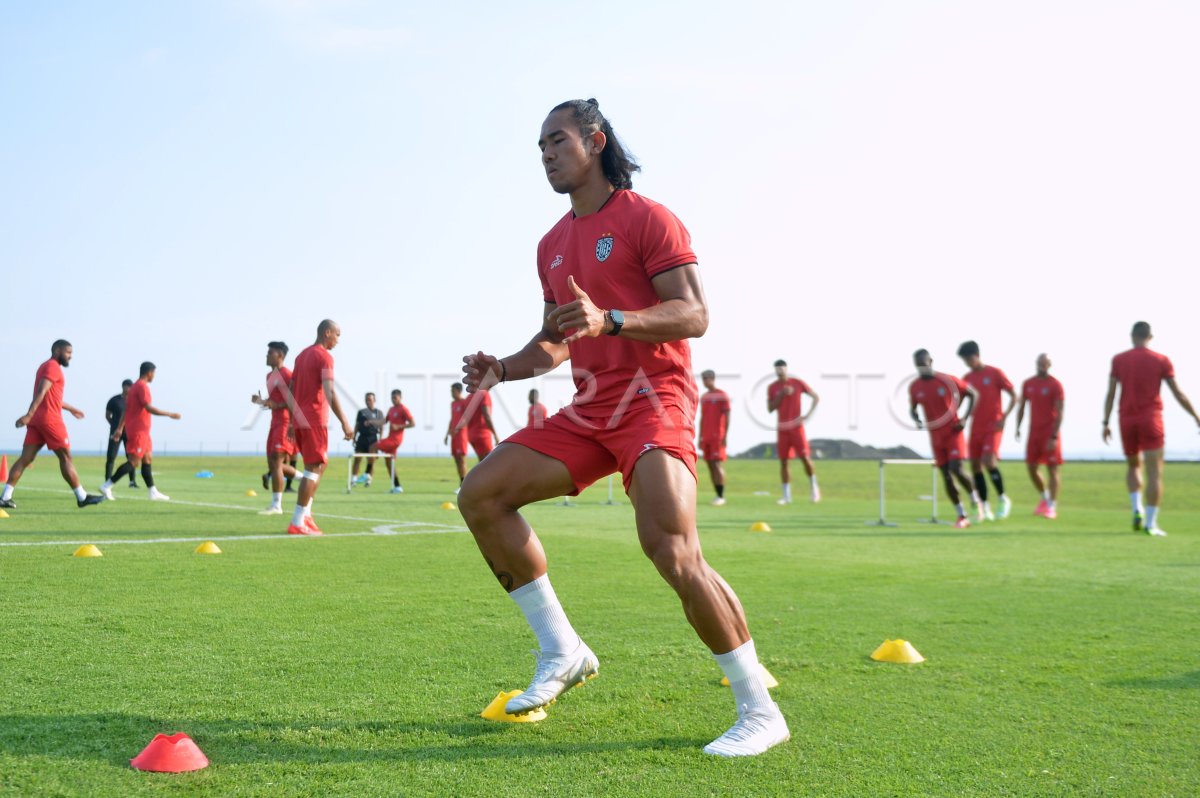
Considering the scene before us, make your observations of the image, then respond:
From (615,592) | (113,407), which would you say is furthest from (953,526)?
(113,407)

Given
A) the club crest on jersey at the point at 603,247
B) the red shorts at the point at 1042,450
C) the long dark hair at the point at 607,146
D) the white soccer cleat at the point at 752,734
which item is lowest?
the white soccer cleat at the point at 752,734

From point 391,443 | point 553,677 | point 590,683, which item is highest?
point 391,443

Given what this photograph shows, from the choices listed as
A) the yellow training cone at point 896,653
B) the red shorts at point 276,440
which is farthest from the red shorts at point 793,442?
the yellow training cone at point 896,653

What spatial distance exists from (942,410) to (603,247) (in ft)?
38.6

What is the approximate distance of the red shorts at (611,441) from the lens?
3.55 m

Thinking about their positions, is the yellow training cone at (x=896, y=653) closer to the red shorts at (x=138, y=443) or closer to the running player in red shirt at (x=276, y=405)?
the running player in red shirt at (x=276, y=405)

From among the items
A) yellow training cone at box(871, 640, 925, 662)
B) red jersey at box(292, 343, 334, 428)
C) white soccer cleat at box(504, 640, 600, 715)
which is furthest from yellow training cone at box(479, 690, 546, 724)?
red jersey at box(292, 343, 334, 428)

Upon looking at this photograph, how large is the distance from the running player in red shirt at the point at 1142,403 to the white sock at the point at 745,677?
11.0 metres

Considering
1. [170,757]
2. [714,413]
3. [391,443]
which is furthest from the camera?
[391,443]

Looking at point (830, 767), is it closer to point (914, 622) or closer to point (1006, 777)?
point (1006, 777)

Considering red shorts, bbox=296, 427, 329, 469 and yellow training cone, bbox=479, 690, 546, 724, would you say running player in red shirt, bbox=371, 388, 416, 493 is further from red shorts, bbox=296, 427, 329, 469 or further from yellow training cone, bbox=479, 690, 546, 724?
yellow training cone, bbox=479, 690, 546, 724

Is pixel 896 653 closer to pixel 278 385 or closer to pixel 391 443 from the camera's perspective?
pixel 278 385

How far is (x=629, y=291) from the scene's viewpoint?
3.69 m

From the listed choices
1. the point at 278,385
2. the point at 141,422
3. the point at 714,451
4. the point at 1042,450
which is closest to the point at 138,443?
the point at 141,422
